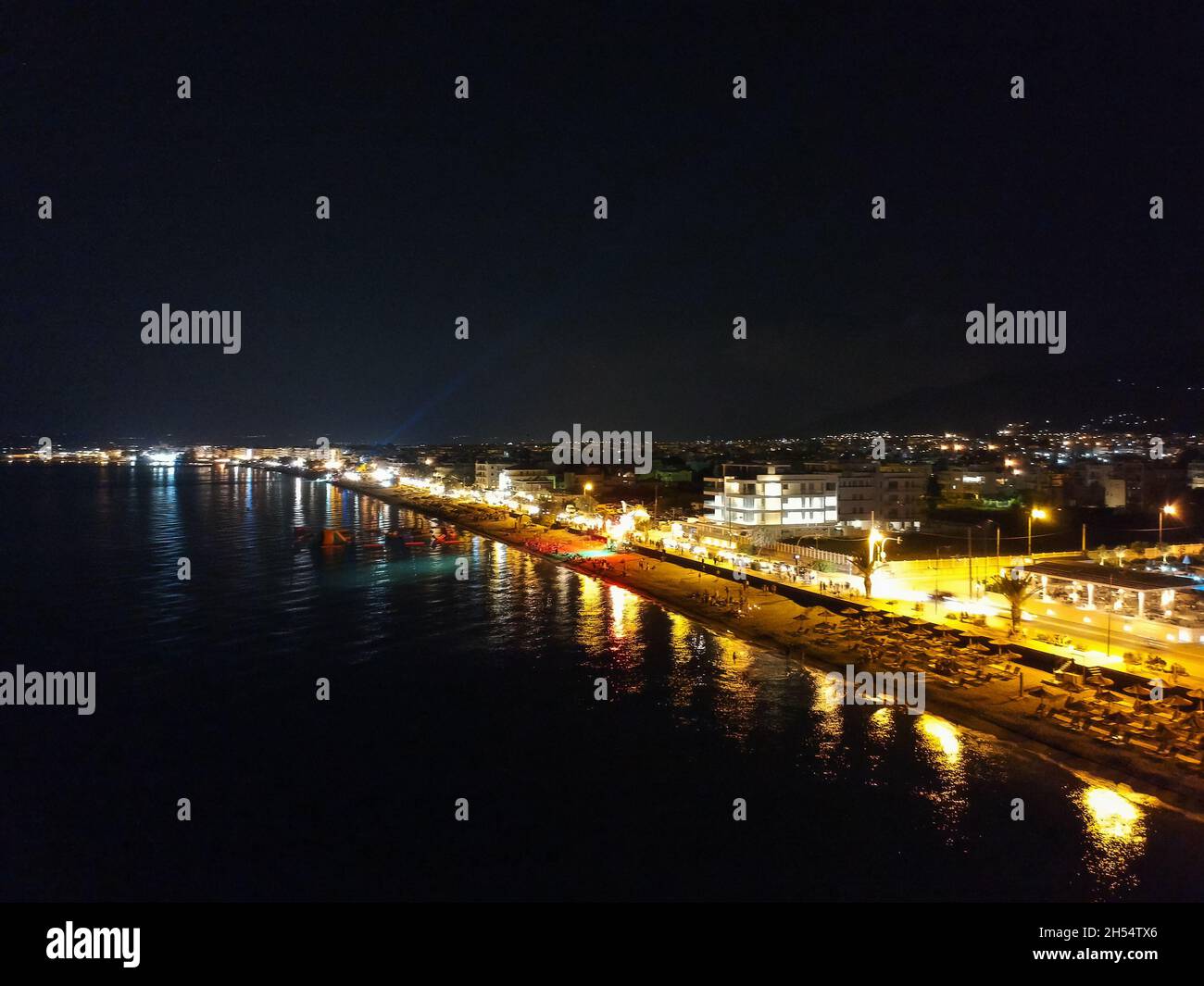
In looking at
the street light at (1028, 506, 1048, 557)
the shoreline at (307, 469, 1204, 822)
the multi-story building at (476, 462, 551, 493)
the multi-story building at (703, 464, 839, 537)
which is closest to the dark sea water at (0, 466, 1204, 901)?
the shoreline at (307, 469, 1204, 822)

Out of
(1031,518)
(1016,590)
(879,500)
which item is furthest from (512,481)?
(1016,590)

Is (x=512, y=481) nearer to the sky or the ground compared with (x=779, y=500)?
nearer to the sky

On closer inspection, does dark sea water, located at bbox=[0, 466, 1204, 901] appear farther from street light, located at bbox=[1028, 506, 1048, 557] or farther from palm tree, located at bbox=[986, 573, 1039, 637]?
street light, located at bbox=[1028, 506, 1048, 557]

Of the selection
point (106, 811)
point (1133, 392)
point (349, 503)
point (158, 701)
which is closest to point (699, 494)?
point (349, 503)

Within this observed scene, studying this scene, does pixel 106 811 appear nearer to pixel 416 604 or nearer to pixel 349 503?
pixel 416 604

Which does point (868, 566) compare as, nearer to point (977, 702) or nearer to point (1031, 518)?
point (977, 702)

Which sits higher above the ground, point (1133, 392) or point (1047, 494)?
point (1133, 392)
